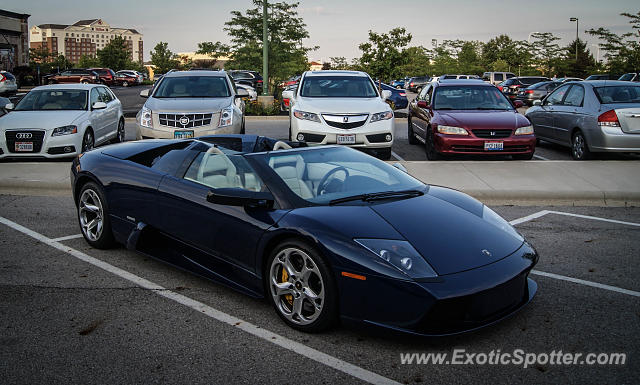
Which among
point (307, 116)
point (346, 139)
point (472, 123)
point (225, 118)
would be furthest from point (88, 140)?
point (472, 123)

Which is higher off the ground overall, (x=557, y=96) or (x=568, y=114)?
(x=557, y=96)

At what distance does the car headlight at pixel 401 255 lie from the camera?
12.3 feet

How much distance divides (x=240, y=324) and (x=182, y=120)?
789 cm

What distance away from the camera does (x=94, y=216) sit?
6.27m

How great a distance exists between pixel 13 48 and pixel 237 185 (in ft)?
252

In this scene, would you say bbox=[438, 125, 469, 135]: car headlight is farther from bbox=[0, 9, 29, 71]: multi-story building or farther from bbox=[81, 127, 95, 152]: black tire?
bbox=[0, 9, 29, 71]: multi-story building

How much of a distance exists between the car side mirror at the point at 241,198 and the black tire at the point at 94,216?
2.03 metres

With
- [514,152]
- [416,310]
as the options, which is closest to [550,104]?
[514,152]

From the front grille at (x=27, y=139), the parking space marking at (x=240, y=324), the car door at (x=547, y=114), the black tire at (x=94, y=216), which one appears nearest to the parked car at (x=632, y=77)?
the car door at (x=547, y=114)

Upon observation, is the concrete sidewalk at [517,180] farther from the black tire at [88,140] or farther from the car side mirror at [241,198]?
the car side mirror at [241,198]

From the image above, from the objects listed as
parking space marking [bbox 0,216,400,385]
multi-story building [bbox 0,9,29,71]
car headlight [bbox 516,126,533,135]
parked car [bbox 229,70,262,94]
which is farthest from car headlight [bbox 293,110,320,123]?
multi-story building [bbox 0,9,29,71]

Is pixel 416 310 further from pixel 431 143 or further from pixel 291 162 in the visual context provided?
pixel 431 143

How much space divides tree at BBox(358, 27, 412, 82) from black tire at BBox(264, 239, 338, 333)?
2408cm

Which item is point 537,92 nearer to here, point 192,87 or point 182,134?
point 192,87
